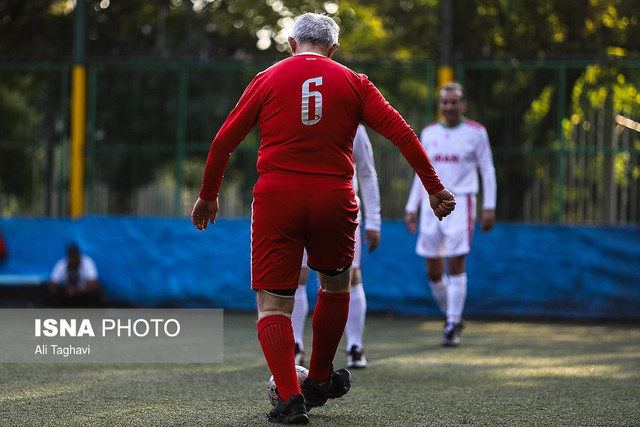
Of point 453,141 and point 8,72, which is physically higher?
point 8,72

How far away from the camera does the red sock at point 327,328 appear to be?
4699 millimetres

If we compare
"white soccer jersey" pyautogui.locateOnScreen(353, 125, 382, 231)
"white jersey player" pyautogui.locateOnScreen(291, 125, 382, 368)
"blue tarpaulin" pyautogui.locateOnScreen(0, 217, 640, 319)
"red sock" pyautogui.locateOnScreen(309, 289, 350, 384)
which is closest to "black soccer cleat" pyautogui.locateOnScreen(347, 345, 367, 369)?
"white jersey player" pyautogui.locateOnScreen(291, 125, 382, 368)

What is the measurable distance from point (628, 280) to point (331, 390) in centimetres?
719

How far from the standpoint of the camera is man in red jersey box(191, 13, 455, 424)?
4.33m

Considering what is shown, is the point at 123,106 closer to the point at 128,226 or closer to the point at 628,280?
the point at 128,226

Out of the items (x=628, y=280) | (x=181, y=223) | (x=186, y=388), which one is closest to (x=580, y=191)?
(x=628, y=280)

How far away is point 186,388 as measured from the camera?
18.1ft

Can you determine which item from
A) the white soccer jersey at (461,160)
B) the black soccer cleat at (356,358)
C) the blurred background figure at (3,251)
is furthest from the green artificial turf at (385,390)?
the blurred background figure at (3,251)

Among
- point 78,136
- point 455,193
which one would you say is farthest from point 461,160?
point 78,136

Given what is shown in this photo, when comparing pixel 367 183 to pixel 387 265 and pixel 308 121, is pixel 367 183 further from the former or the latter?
pixel 387 265

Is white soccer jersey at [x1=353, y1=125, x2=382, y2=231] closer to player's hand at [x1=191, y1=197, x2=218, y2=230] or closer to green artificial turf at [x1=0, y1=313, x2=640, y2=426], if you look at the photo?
green artificial turf at [x1=0, y1=313, x2=640, y2=426]

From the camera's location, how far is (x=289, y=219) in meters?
4.31

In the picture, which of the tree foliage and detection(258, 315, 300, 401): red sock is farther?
the tree foliage

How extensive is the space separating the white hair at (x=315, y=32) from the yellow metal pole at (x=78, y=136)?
8319mm
